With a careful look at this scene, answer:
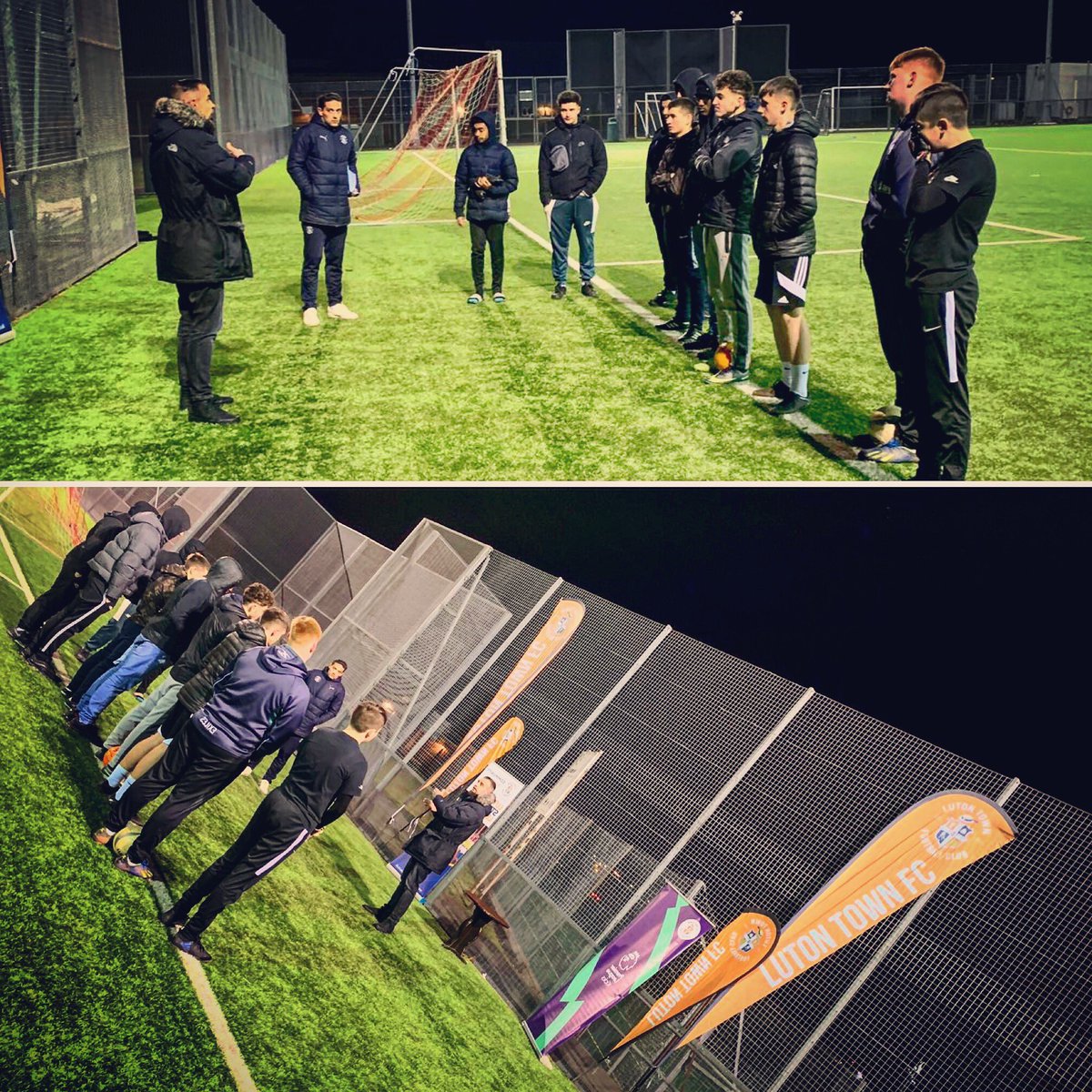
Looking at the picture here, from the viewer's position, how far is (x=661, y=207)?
374 inches

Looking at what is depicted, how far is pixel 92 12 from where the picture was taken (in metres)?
12.9

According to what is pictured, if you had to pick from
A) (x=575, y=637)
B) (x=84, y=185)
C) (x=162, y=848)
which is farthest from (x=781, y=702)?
(x=84, y=185)

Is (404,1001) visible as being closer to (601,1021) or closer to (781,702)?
(601,1021)

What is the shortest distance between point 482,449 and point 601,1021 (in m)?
3.41

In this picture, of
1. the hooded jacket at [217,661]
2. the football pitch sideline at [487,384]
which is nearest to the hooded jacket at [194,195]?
the football pitch sideline at [487,384]

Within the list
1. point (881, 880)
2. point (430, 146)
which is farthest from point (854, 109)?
point (881, 880)

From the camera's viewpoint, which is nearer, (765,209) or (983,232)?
(765,209)

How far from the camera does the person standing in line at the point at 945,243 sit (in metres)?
5.45

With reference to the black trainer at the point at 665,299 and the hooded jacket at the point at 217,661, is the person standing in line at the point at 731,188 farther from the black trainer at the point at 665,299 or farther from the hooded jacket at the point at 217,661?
the hooded jacket at the point at 217,661

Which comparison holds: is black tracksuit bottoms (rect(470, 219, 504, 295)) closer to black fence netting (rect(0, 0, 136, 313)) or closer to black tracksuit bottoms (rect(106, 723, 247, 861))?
black fence netting (rect(0, 0, 136, 313))

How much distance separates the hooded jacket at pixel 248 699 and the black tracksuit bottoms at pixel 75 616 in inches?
67.8

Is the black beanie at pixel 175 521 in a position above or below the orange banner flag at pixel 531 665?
above

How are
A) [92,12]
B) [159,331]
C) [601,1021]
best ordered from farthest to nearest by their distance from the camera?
[92,12] < [159,331] < [601,1021]

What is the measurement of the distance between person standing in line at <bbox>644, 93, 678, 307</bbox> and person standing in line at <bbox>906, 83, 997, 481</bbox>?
352 cm
